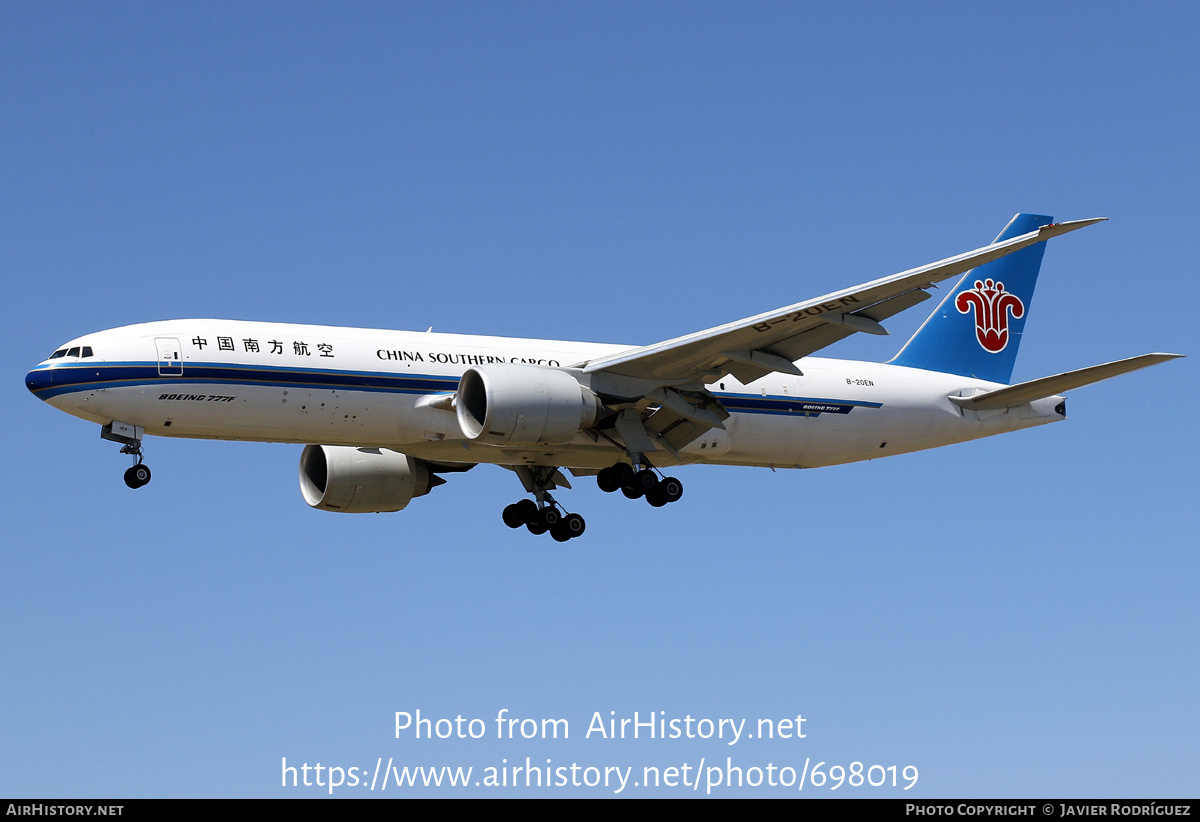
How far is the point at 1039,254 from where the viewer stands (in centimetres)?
4169

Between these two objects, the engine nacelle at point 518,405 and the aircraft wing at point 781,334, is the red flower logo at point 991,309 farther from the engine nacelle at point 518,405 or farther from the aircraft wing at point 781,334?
the engine nacelle at point 518,405

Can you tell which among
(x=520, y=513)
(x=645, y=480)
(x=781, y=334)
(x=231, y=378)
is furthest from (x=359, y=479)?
(x=781, y=334)

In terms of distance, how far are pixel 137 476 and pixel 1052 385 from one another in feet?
68.9

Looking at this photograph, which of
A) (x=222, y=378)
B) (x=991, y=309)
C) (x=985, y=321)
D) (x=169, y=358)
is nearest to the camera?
A: (x=169, y=358)

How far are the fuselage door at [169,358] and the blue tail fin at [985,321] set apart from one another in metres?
18.8

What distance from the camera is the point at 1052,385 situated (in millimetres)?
35594

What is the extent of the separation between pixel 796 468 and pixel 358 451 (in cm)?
1100

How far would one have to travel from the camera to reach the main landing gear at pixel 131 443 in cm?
3025

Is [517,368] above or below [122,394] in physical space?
above

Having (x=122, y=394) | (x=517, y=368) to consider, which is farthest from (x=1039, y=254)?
(x=122, y=394)

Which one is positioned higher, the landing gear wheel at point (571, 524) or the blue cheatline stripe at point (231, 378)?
the landing gear wheel at point (571, 524)

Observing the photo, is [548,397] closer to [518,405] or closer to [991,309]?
[518,405]

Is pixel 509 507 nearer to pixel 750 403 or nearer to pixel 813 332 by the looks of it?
pixel 750 403

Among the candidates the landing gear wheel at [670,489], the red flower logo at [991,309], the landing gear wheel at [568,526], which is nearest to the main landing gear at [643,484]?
the landing gear wheel at [670,489]
